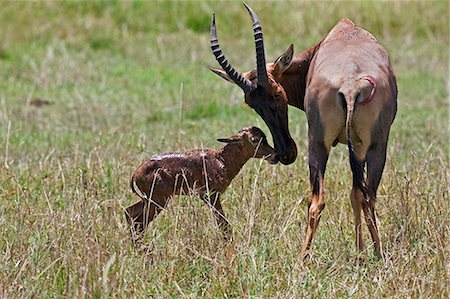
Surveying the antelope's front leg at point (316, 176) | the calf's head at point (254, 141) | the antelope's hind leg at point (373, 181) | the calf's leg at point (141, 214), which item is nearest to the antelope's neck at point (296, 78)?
the calf's head at point (254, 141)

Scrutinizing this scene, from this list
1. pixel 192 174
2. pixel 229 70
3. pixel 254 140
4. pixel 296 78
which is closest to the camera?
pixel 192 174

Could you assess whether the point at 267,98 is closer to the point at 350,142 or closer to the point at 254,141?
the point at 254,141

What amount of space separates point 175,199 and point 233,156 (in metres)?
0.63

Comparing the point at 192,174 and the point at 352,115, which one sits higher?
the point at 352,115

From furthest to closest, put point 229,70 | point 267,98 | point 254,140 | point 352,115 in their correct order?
1. point 267,98
2. point 229,70
3. point 254,140
4. point 352,115

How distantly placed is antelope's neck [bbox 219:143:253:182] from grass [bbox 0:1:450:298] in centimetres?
20

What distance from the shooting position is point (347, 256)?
698 centimetres

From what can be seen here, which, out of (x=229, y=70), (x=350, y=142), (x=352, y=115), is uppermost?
(x=229, y=70)

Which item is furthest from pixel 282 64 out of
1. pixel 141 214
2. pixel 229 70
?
pixel 141 214

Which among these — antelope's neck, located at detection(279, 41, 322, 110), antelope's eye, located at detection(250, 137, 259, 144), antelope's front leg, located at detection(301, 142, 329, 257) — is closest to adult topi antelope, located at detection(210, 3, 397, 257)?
antelope's front leg, located at detection(301, 142, 329, 257)

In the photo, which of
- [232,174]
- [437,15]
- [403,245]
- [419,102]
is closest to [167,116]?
[419,102]

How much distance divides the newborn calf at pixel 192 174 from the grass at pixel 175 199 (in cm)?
11

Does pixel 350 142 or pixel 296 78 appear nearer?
pixel 350 142

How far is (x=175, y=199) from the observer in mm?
7879
